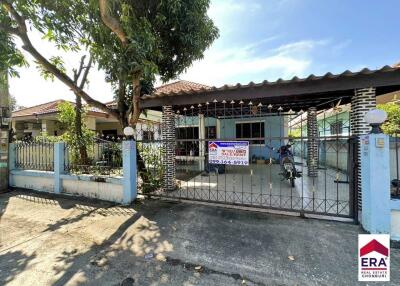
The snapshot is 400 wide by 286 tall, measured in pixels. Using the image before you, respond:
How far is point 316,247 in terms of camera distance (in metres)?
3.25

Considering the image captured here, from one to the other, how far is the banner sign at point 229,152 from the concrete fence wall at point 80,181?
2037 millimetres

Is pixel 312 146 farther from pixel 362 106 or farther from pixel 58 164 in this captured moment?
pixel 58 164

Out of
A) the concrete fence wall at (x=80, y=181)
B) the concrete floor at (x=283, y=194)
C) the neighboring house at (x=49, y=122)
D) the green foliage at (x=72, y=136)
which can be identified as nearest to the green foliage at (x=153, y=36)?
the concrete fence wall at (x=80, y=181)

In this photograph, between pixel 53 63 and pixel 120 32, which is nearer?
pixel 120 32

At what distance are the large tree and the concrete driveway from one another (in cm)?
314

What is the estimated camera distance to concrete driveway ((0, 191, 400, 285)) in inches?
104

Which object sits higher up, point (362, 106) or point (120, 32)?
point (120, 32)

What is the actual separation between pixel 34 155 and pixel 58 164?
1.50 meters

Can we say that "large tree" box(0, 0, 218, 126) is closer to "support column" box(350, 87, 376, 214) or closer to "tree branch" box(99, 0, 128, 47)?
"tree branch" box(99, 0, 128, 47)

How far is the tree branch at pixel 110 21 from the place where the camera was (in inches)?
172

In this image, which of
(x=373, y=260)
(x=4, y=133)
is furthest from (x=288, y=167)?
(x=4, y=133)

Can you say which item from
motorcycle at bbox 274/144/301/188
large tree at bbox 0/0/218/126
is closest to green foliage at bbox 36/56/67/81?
large tree at bbox 0/0/218/126

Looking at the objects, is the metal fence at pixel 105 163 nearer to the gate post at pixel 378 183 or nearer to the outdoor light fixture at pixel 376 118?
the gate post at pixel 378 183

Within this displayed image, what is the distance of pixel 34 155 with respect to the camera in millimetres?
7039
